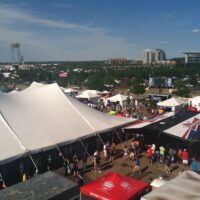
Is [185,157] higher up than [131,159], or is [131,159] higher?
[185,157]

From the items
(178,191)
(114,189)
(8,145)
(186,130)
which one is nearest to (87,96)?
(186,130)

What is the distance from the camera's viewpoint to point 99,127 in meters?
14.2

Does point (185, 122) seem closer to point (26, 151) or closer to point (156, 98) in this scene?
point (26, 151)

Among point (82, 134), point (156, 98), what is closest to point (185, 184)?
point (82, 134)

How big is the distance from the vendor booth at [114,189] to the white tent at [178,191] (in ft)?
4.17

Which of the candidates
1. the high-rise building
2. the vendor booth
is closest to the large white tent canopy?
the vendor booth

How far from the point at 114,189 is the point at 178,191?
201cm

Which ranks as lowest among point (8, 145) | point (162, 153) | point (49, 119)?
point (162, 153)

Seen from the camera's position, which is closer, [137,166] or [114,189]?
[114,189]

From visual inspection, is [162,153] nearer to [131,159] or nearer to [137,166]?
[131,159]

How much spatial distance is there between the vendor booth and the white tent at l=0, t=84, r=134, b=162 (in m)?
3.82

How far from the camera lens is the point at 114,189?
7.94m

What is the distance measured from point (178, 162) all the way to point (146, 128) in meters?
2.16

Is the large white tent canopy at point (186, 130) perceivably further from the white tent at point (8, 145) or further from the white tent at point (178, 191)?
the white tent at point (8, 145)
